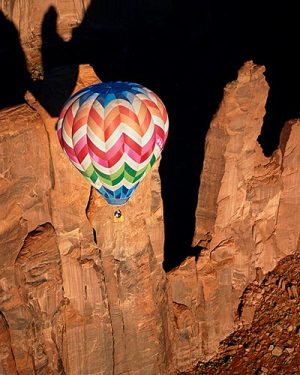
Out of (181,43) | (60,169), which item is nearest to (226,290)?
(60,169)

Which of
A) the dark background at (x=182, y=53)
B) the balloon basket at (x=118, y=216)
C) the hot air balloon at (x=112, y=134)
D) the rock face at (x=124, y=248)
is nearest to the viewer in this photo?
the hot air balloon at (x=112, y=134)

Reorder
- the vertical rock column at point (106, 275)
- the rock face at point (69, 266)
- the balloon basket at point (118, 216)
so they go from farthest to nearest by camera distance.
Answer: the balloon basket at point (118, 216) < the vertical rock column at point (106, 275) < the rock face at point (69, 266)

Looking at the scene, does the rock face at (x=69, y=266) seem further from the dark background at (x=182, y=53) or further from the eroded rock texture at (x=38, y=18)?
the eroded rock texture at (x=38, y=18)

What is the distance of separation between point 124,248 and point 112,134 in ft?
8.83

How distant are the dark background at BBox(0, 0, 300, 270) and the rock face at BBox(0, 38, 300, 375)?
12.7 feet

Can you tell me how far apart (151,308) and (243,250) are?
3312mm

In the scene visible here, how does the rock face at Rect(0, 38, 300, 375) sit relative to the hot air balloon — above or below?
below

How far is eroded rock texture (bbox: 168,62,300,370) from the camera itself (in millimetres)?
13891

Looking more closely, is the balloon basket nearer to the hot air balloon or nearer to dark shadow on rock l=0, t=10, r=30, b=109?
the hot air balloon

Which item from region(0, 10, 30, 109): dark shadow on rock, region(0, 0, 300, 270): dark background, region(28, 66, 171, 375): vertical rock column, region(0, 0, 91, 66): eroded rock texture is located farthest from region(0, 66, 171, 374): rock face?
region(0, 0, 91, 66): eroded rock texture

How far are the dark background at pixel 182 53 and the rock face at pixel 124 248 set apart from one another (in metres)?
3.86

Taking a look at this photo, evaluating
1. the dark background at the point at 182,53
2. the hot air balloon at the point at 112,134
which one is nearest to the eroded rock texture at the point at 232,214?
the hot air balloon at the point at 112,134

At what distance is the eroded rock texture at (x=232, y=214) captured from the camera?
13891mm

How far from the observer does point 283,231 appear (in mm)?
17219
